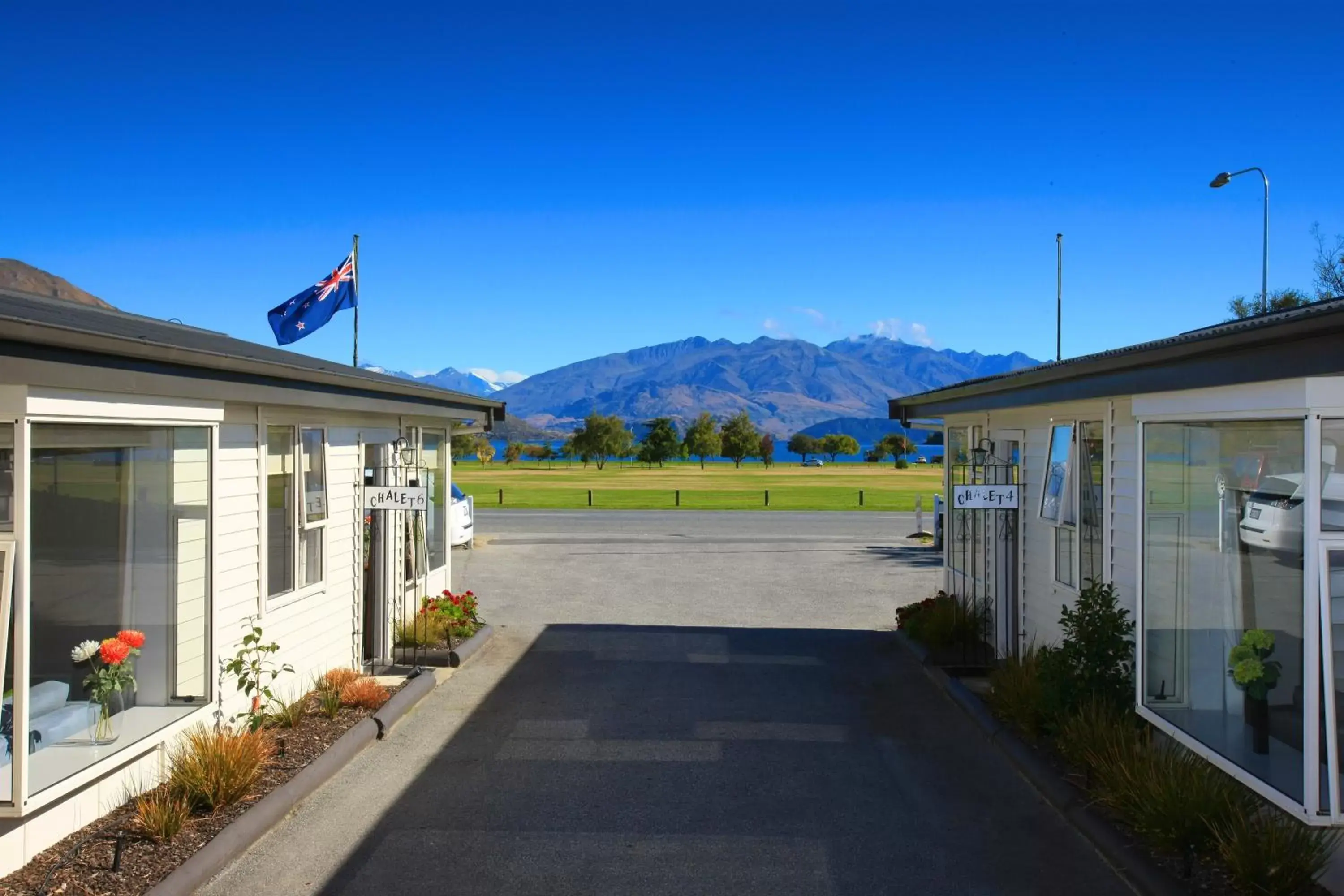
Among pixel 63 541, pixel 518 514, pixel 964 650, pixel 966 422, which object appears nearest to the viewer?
pixel 63 541

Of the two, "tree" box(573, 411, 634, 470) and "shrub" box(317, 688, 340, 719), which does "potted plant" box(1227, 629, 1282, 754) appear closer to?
"shrub" box(317, 688, 340, 719)

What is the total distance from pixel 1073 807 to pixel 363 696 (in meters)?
5.71

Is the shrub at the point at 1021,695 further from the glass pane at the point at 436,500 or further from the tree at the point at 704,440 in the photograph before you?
the tree at the point at 704,440

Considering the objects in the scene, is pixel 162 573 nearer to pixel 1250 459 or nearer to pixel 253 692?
pixel 253 692

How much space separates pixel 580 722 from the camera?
30.6ft

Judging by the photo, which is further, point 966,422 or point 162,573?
point 966,422

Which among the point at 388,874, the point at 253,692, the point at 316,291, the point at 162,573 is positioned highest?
the point at 316,291

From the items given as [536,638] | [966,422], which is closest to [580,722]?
[536,638]

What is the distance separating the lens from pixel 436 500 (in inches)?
538

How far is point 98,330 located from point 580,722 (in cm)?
525

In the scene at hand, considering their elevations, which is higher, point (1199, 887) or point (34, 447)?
point (34, 447)

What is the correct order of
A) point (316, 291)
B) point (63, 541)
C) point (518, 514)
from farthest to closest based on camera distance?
point (518, 514) < point (316, 291) < point (63, 541)

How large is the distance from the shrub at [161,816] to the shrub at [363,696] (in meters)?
2.76

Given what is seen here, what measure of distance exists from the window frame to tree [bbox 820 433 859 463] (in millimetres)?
158525
